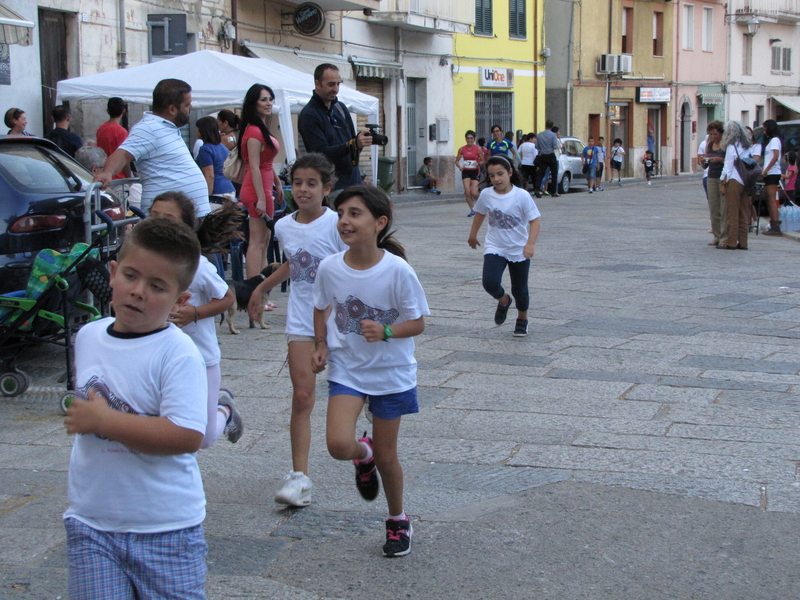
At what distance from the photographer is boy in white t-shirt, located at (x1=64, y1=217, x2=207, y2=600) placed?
2385 mm

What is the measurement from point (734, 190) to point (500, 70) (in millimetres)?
20289

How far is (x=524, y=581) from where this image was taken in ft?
11.6

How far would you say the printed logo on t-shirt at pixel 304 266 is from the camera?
15.0 feet

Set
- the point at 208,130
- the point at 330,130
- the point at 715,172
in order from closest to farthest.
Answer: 1. the point at 330,130
2. the point at 208,130
3. the point at 715,172

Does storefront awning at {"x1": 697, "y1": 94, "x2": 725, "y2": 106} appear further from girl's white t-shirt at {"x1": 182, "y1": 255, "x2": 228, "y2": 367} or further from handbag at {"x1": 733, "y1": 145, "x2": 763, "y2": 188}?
girl's white t-shirt at {"x1": 182, "y1": 255, "x2": 228, "y2": 367}

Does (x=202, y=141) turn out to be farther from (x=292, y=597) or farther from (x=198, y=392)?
(x=198, y=392)

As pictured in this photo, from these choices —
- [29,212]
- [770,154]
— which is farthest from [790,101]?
[29,212]

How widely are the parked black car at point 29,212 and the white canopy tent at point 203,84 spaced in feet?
16.9

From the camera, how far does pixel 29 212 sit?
654cm

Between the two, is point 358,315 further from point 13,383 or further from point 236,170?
point 236,170

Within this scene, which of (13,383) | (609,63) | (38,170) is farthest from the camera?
(609,63)

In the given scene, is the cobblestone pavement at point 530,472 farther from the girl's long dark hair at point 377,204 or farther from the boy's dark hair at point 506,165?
the boy's dark hair at point 506,165

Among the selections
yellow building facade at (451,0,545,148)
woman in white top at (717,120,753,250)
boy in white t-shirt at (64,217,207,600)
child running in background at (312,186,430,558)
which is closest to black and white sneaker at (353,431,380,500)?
child running in background at (312,186,430,558)

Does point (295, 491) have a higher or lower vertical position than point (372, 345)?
lower
